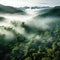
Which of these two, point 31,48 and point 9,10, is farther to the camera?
point 9,10

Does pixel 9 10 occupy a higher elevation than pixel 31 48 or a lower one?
higher

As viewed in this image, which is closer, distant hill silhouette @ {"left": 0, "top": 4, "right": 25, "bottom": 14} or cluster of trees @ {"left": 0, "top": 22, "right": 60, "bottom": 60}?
cluster of trees @ {"left": 0, "top": 22, "right": 60, "bottom": 60}

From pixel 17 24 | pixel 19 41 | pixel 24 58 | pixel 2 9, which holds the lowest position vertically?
pixel 24 58

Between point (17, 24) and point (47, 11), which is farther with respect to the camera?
point (47, 11)

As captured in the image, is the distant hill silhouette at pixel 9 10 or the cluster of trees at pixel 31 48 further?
the distant hill silhouette at pixel 9 10

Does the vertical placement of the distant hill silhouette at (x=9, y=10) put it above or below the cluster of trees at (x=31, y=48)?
above

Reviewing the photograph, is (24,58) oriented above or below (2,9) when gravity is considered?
below

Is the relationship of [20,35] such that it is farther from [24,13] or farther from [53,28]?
[24,13]

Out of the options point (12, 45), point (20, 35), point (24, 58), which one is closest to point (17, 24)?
point (20, 35)
